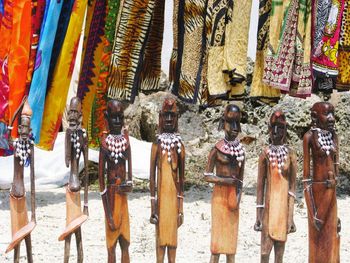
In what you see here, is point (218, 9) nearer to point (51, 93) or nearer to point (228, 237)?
point (51, 93)

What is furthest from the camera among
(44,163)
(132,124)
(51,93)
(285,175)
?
(132,124)

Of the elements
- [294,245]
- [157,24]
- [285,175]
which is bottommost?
[294,245]

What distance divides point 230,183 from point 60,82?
5.66 feet

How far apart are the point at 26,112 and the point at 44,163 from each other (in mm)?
2526

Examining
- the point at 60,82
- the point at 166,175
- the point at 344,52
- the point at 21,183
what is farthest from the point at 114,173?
the point at 344,52

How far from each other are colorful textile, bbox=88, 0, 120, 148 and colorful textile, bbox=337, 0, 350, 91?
4.56ft

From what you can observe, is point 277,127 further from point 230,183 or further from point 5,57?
point 5,57

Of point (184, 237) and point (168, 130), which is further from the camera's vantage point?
point (184, 237)

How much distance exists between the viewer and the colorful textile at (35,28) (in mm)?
5410

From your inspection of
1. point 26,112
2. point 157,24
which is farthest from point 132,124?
point 26,112

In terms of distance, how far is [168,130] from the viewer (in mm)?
4258

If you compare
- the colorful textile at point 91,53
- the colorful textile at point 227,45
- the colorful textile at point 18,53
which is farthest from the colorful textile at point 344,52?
the colorful textile at point 18,53

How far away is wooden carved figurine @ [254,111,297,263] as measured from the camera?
4.18 metres

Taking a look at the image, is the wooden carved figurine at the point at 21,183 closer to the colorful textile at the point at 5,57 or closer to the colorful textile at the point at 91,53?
the colorful textile at the point at 5,57
